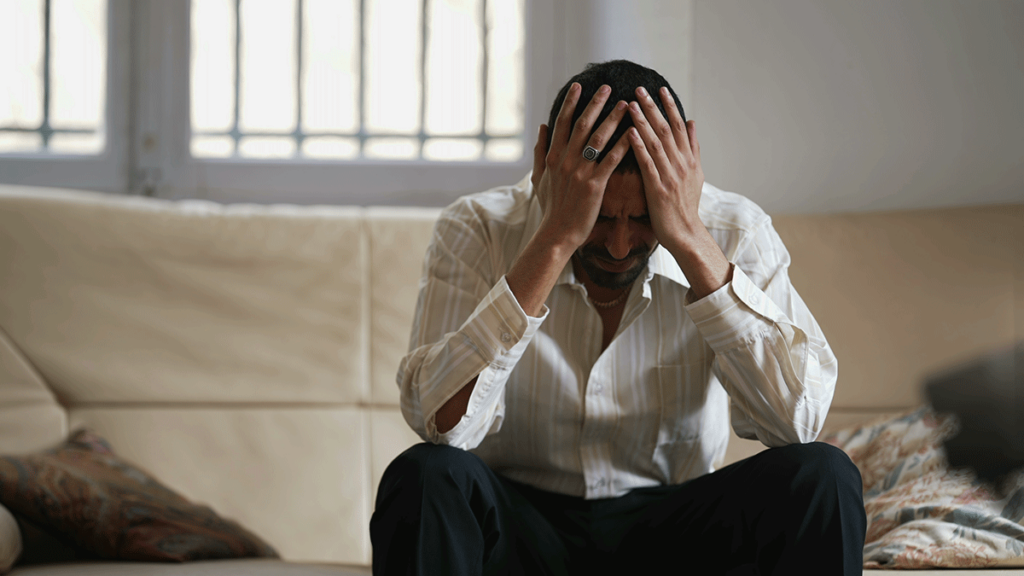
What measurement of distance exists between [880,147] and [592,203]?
1223mm

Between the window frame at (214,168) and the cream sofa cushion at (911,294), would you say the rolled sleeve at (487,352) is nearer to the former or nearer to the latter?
the cream sofa cushion at (911,294)

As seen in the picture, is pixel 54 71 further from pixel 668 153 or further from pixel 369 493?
pixel 668 153

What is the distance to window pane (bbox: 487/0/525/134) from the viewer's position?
2.37 m

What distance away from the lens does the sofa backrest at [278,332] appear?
5.15ft

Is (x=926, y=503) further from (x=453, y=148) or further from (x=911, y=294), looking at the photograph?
(x=453, y=148)

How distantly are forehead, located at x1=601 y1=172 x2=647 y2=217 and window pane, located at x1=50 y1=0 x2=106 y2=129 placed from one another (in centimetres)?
177

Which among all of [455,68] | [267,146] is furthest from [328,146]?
[455,68]

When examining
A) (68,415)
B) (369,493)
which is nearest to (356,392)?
(369,493)

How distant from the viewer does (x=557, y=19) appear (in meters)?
2.30

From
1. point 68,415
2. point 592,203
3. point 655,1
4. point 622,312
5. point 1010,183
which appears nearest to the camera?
point 592,203

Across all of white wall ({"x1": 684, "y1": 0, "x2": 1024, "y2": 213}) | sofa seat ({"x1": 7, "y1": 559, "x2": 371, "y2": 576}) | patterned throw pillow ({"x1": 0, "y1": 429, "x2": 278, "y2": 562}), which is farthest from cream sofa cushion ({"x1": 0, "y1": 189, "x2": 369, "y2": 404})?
white wall ({"x1": 684, "y1": 0, "x2": 1024, "y2": 213})

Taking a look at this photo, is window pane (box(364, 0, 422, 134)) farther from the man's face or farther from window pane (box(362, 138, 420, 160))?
the man's face

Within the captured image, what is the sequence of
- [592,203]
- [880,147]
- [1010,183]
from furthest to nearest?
[880,147], [1010,183], [592,203]

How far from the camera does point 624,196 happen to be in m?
1.10
